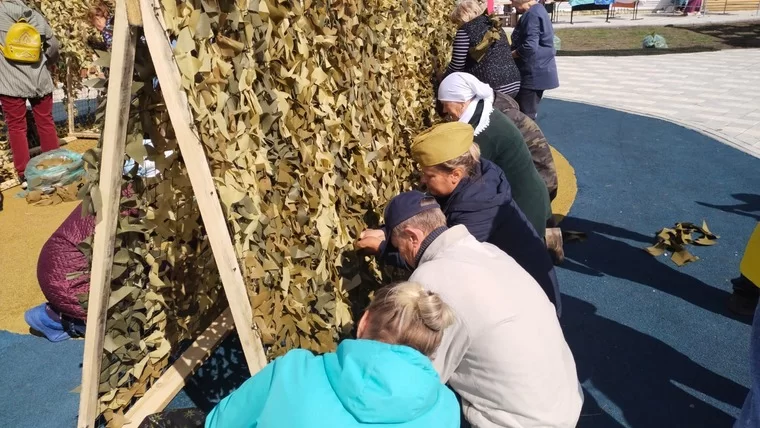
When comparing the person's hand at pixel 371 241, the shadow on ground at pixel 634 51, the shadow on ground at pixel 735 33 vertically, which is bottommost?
the shadow on ground at pixel 735 33

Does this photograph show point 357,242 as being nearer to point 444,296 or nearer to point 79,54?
point 444,296

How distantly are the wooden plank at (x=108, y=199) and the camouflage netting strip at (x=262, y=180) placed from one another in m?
0.08

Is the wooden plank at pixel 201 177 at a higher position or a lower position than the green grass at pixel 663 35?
higher

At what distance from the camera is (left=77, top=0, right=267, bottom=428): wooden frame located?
1.60 m

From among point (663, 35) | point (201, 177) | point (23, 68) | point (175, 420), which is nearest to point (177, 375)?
point (175, 420)

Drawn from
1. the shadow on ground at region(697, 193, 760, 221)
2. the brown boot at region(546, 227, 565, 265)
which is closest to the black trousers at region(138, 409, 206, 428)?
the brown boot at region(546, 227, 565, 265)

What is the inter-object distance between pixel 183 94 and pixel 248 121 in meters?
0.30

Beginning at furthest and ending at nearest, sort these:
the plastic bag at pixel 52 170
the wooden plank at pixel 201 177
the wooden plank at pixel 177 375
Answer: the plastic bag at pixel 52 170
the wooden plank at pixel 177 375
the wooden plank at pixel 201 177

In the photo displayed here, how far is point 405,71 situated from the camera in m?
3.78

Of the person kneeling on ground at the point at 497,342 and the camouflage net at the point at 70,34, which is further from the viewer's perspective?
the camouflage net at the point at 70,34

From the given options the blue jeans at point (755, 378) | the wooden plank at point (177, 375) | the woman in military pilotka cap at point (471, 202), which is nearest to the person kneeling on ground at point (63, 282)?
the wooden plank at point (177, 375)

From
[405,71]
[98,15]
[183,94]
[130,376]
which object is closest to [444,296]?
[183,94]

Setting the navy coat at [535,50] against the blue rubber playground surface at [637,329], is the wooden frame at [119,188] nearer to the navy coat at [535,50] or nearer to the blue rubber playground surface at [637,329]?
the blue rubber playground surface at [637,329]

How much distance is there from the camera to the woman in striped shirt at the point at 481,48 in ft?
14.9
